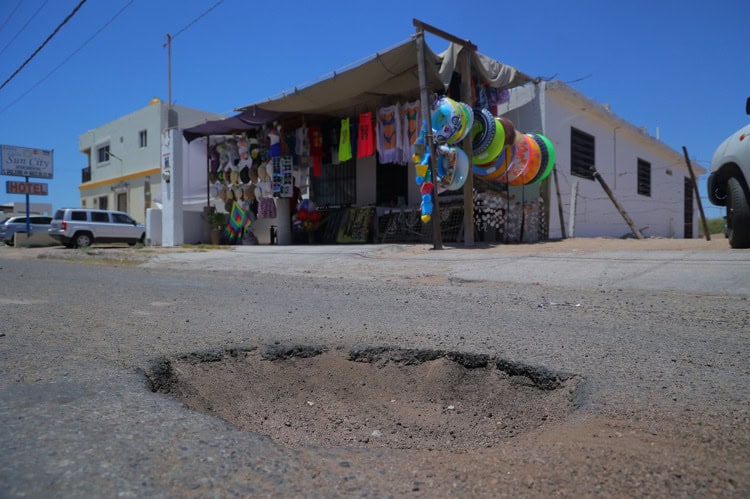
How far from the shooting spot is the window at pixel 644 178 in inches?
714

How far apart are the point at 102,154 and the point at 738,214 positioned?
32.6m

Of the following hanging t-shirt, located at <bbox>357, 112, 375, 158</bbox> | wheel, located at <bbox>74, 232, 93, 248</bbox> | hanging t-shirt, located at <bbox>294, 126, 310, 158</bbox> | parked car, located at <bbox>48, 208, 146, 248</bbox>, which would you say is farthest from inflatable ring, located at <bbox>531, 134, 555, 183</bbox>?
wheel, located at <bbox>74, 232, 93, 248</bbox>

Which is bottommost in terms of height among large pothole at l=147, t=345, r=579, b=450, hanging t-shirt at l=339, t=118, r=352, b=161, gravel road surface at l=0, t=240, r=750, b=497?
large pothole at l=147, t=345, r=579, b=450

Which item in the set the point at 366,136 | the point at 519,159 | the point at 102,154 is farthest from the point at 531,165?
the point at 102,154

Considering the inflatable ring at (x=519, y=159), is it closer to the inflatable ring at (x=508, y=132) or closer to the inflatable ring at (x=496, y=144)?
the inflatable ring at (x=508, y=132)

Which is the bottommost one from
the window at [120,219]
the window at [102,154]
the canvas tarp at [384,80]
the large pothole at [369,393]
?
the large pothole at [369,393]

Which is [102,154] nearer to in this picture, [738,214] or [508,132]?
[508,132]

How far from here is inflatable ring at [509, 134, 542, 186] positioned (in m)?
11.3

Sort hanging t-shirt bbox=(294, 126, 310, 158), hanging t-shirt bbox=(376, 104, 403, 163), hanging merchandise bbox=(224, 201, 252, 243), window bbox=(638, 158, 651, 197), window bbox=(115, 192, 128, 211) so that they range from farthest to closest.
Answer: window bbox=(115, 192, 128, 211) < window bbox=(638, 158, 651, 197) < hanging merchandise bbox=(224, 201, 252, 243) < hanging t-shirt bbox=(294, 126, 310, 158) < hanging t-shirt bbox=(376, 104, 403, 163)

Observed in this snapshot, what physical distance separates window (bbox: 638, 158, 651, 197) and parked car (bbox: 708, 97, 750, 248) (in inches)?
418

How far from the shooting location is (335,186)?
17.2m

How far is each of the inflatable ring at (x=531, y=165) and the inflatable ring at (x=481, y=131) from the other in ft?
3.63

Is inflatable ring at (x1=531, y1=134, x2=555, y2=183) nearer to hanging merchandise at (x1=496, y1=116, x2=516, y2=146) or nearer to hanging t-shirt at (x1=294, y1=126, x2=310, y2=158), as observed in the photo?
hanging merchandise at (x1=496, y1=116, x2=516, y2=146)

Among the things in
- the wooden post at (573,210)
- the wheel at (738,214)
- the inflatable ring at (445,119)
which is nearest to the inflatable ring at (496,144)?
the inflatable ring at (445,119)
